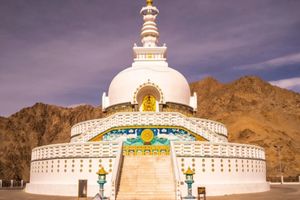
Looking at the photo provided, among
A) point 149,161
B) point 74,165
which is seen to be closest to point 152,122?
point 149,161

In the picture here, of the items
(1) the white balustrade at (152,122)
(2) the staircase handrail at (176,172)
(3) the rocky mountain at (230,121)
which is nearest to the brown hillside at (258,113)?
(3) the rocky mountain at (230,121)

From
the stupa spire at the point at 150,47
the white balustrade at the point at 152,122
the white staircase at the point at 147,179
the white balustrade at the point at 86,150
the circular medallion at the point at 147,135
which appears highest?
the stupa spire at the point at 150,47

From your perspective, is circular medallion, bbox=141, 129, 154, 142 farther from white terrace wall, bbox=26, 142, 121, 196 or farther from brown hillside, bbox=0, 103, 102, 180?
brown hillside, bbox=0, 103, 102, 180

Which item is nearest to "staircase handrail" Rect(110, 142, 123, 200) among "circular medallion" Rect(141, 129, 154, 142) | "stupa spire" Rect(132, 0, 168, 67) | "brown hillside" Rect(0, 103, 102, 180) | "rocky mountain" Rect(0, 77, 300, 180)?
"circular medallion" Rect(141, 129, 154, 142)

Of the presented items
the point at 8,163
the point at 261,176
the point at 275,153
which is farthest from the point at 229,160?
the point at 8,163

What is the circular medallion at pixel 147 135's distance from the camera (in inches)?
1117

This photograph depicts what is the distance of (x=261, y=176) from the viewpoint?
28.0m

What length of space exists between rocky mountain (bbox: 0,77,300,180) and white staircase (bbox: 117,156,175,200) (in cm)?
5505

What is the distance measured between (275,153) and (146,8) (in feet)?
165

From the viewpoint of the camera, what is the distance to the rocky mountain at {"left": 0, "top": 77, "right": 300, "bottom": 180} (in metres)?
84.9

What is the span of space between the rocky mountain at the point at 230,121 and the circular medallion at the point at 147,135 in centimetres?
5131

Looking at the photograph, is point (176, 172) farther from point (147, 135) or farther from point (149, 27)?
point (149, 27)

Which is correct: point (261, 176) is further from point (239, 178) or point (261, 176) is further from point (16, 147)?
point (16, 147)

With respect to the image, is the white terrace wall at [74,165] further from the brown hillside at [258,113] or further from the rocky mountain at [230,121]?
the brown hillside at [258,113]
